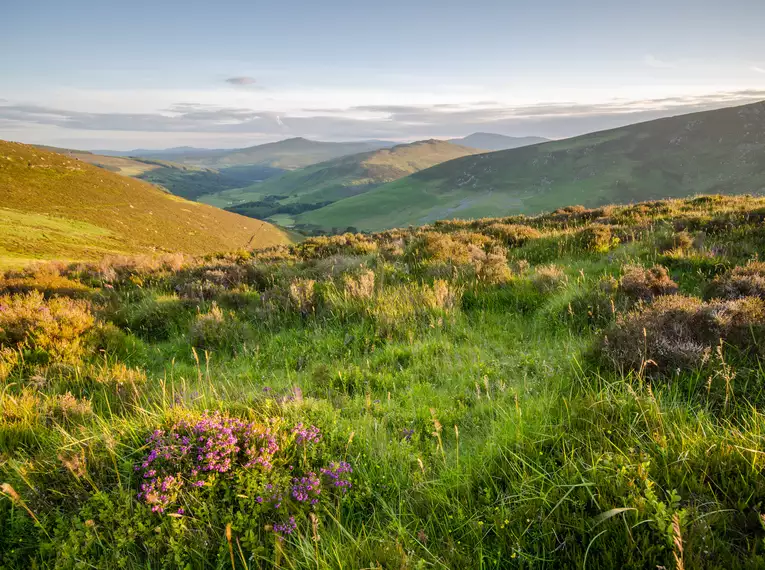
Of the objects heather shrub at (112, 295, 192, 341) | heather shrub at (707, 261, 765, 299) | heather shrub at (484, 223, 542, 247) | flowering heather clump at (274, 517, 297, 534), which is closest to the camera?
flowering heather clump at (274, 517, 297, 534)

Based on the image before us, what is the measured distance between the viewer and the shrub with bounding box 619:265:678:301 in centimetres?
497

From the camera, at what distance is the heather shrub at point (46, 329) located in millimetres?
4941

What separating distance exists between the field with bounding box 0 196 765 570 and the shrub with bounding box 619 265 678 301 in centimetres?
3

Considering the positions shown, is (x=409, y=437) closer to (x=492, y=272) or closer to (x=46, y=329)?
(x=492, y=272)

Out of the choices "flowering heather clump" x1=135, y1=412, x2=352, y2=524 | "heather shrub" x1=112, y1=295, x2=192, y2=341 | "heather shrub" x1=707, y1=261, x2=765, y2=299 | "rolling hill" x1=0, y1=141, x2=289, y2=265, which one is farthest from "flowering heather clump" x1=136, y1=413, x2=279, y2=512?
"rolling hill" x1=0, y1=141, x2=289, y2=265

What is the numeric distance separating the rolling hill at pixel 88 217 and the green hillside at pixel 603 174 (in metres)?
88.1

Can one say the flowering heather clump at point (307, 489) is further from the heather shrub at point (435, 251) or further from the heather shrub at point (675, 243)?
the heather shrub at point (675, 243)

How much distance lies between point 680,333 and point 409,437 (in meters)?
2.65

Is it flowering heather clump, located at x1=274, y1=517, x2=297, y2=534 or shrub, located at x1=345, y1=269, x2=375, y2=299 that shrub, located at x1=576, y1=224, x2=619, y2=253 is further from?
flowering heather clump, located at x1=274, y1=517, x2=297, y2=534

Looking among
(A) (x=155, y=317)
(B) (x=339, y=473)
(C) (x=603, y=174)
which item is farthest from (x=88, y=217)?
(C) (x=603, y=174)

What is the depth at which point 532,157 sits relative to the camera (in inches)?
7392

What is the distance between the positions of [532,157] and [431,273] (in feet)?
670

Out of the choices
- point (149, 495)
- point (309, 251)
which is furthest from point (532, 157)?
point (149, 495)

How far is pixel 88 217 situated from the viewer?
2142 inches
